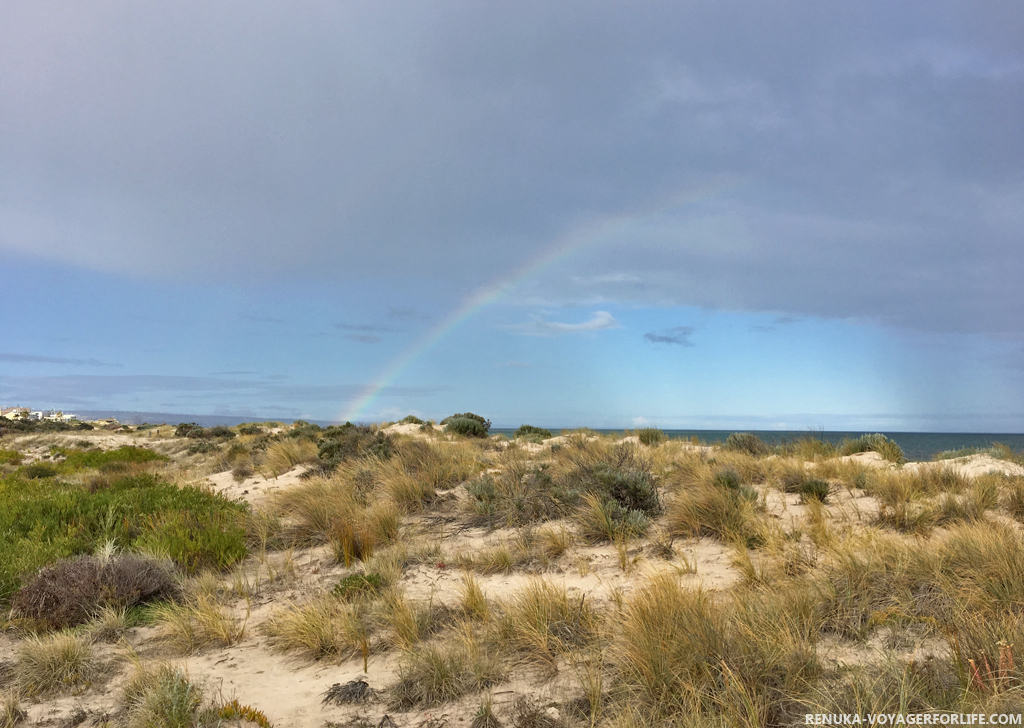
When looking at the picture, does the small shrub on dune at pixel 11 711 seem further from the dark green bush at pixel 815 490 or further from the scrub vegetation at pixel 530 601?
the dark green bush at pixel 815 490

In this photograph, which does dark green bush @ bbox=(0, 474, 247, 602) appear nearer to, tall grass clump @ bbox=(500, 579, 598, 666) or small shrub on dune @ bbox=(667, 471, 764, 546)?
tall grass clump @ bbox=(500, 579, 598, 666)

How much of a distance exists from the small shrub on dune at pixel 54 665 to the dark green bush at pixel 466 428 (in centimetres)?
1698

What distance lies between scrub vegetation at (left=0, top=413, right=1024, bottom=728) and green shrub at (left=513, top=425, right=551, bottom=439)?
12719 millimetres

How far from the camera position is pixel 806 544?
661cm

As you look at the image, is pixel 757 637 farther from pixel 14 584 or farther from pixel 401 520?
pixel 14 584

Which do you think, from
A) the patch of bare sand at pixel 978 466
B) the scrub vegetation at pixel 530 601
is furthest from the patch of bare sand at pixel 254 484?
the patch of bare sand at pixel 978 466

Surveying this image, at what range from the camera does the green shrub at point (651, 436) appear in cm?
1847

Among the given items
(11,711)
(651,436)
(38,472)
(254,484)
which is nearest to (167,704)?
(11,711)

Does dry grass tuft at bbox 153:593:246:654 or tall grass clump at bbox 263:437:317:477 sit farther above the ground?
tall grass clump at bbox 263:437:317:477

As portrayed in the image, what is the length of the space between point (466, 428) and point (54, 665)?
18.0 m

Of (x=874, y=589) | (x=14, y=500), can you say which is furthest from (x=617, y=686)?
(x=14, y=500)

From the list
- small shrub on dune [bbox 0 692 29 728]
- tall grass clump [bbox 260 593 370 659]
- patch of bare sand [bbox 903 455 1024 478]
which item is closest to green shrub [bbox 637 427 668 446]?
patch of bare sand [bbox 903 455 1024 478]

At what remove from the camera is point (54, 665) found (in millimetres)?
4793

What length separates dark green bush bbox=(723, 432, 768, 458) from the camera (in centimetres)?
1474
